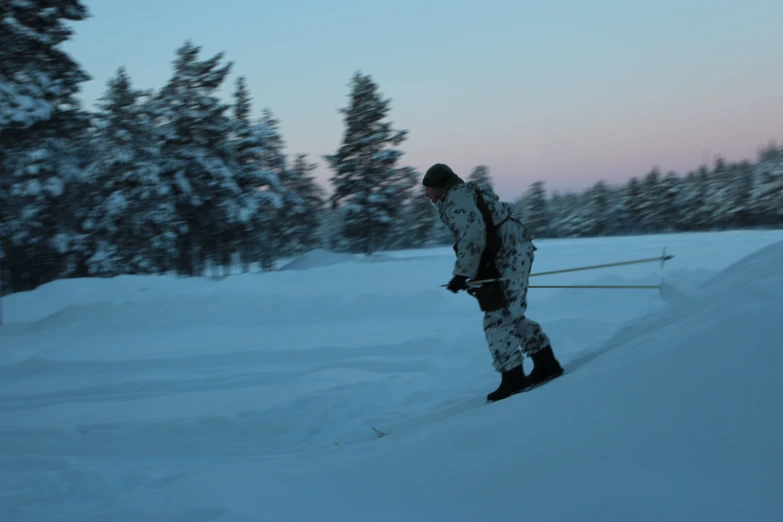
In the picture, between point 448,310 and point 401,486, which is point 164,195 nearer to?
point 448,310

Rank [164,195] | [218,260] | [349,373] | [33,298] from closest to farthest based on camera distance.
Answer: [349,373], [33,298], [164,195], [218,260]

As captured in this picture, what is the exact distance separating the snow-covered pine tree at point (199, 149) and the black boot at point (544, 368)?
2122 centimetres

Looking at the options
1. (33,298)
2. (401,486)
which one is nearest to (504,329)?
(401,486)

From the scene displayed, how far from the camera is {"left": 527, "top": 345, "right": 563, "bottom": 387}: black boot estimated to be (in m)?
3.75

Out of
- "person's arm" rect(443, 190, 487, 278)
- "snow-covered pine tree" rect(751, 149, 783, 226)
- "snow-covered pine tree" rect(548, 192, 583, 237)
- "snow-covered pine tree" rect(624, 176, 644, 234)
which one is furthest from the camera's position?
"snow-covered pine tree" rect(548, 192, 583, 237)

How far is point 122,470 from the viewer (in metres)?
3.13

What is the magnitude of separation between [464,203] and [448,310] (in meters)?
5.14

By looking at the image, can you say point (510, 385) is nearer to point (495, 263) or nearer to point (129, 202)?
point (495, 263)

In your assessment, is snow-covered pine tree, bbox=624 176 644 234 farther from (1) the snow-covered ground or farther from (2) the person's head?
(2) the person's head

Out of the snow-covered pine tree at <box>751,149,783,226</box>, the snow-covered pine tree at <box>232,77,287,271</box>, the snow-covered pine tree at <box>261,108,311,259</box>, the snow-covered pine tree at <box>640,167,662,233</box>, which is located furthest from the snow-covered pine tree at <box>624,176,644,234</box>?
the snow-covered pine tree at <box>232,77,287,271</box>

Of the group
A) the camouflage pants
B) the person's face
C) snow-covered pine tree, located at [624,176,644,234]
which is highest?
snow-covered pine tree, located at [624,176,644,234]

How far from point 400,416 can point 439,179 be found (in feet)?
5.94

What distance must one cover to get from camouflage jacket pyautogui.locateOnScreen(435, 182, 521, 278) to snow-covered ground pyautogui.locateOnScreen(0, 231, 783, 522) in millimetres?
939

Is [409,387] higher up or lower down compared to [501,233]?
lower down
